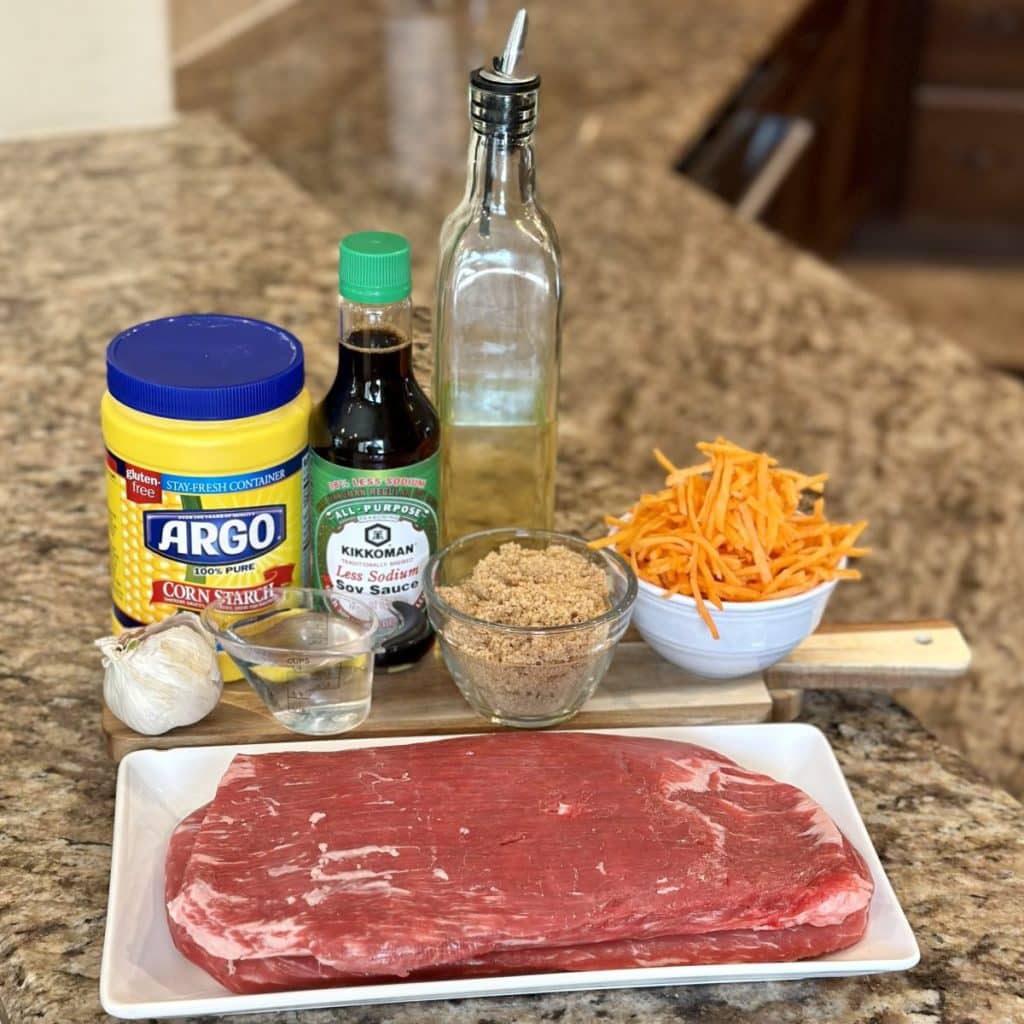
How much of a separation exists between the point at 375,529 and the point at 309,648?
9cm

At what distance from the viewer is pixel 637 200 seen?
2.02 meters

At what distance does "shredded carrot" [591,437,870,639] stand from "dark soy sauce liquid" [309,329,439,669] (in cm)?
16

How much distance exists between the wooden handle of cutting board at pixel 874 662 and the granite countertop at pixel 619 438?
0.11ft

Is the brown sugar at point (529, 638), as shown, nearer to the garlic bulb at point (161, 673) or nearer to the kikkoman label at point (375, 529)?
the kikkoman label at point (375, 529)

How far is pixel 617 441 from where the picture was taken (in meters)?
1.59

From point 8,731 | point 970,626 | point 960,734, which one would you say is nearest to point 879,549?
point 970,626

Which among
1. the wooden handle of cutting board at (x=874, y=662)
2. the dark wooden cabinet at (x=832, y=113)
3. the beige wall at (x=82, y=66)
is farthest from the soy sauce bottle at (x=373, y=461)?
the dark wooden cabinet at (x=832, y=113)

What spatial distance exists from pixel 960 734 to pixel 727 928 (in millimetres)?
683

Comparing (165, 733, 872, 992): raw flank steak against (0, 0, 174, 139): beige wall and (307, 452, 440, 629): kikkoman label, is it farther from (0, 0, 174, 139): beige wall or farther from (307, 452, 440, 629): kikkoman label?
(0, 0, 174, 139): beige wall

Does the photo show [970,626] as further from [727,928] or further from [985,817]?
[727,928]

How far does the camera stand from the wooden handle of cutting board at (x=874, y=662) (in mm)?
1048

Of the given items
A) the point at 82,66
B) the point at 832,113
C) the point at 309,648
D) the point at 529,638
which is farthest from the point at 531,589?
the point at 832,113

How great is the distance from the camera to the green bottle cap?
0.89m

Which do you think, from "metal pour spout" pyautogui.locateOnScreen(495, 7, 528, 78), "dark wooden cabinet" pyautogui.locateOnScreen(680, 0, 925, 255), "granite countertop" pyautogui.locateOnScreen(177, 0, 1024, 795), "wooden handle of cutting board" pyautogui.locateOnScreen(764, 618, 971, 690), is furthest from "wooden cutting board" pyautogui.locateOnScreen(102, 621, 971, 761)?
"dark wooden cabinet" pyautogui.locateOnScreen(680, 0, 925, 255)
